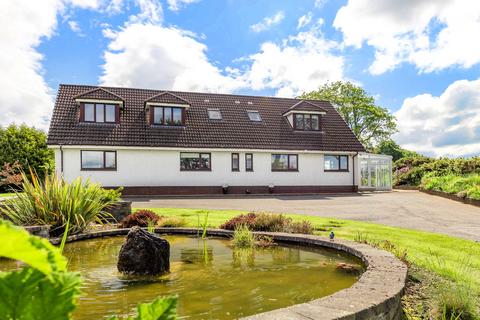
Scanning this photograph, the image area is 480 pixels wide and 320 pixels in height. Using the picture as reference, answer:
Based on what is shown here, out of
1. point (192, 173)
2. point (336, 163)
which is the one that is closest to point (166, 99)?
point (192, 173)

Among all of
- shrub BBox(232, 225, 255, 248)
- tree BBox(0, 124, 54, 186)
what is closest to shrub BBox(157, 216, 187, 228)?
shrub BBox(232, 225, 255, 248)

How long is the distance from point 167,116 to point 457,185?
61.8ft

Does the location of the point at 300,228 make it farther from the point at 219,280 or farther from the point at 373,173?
the point at 373,173

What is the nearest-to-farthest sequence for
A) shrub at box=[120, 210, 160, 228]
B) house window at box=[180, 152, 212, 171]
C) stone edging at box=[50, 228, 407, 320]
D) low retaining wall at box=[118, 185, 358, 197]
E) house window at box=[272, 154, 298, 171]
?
1. stone edging at box=[50, 228, 407, 320]
2. shrub at box=[120, 210, 160, 228]
3. low retaining wall at box=[118, 185, 358, 197]
4. house window at box=[180, 152, 212, 171]
5. house window at box=[272, 154, 298, 171]

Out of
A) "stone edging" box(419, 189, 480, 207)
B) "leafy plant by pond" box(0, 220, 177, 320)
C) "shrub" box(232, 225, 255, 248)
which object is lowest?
"stone edging" box(419, 189, 480, 207)

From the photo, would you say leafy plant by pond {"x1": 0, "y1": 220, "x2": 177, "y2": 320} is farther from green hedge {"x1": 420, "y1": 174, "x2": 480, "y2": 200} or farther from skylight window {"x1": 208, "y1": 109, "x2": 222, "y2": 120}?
skylight window {"x1": 208, "y1": 109, "x2": 222, "y2": 120}

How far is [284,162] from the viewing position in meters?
29.0

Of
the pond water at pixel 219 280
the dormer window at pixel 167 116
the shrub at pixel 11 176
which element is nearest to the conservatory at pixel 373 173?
the dormer window at pixel 167 116

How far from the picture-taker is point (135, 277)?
18.7 ft

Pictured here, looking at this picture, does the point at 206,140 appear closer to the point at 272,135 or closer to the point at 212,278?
the point at 272,135

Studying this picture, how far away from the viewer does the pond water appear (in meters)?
4.40

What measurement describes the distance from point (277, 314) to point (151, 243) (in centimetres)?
314

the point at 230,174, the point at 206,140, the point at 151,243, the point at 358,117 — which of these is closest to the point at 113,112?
the point at 206,140

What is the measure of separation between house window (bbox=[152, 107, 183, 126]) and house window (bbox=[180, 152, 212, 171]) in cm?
237
